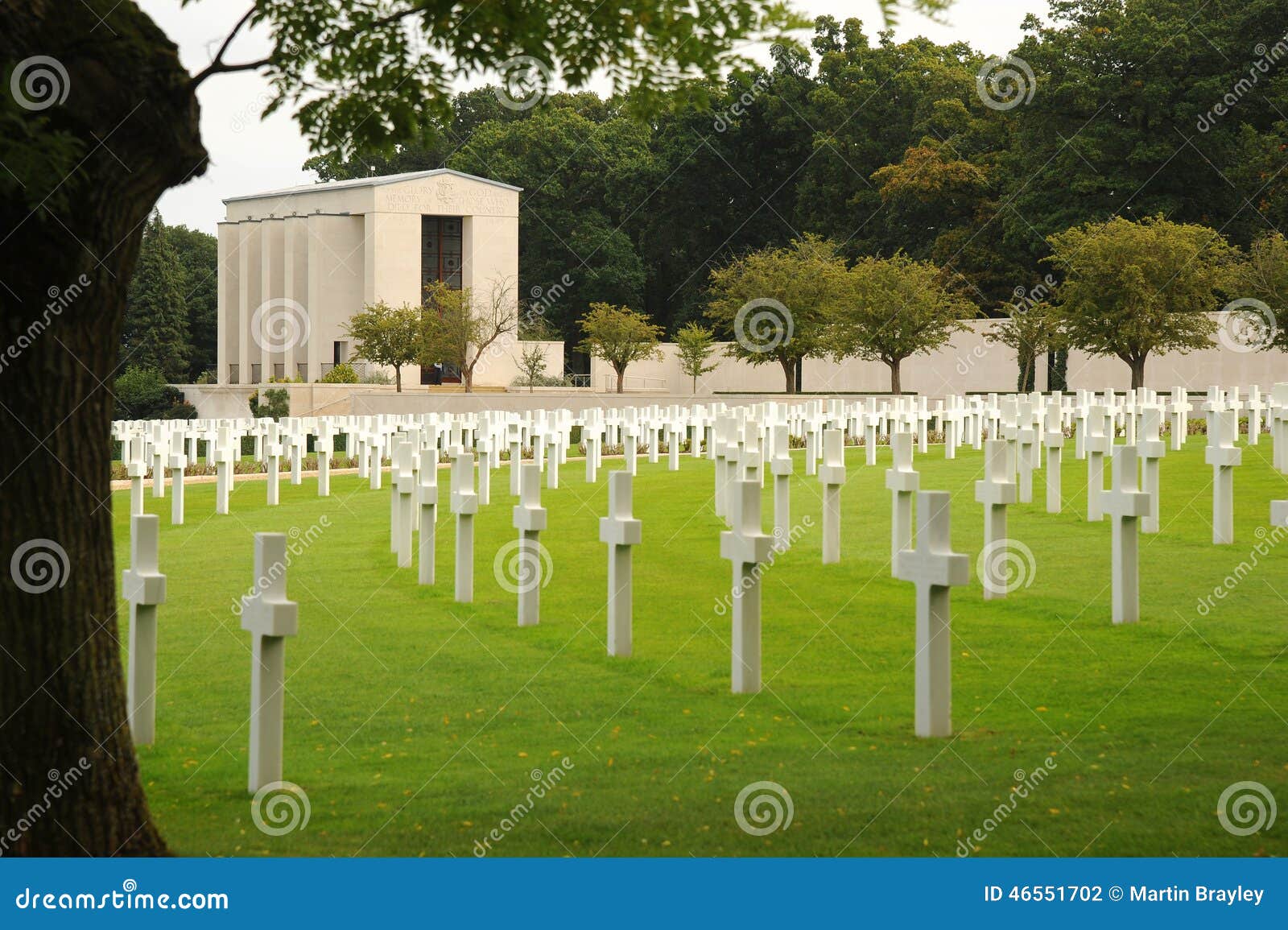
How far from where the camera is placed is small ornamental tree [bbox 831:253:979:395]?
41.6 m

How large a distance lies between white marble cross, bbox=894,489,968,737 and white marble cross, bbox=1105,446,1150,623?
284 centimetres

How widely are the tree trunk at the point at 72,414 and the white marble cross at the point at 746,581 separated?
3.53 metres

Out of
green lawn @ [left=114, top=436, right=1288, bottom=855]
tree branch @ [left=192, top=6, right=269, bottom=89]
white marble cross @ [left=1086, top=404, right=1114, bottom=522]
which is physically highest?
tree branch @ [left=192, top=6, right=269, bottom=89]

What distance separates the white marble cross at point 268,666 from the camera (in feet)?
20.6

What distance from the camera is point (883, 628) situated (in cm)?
957

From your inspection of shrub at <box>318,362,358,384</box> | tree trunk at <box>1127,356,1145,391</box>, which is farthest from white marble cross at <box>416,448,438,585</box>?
shrub at <box>318,362,358,384</box>

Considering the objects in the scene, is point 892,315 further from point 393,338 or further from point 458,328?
point 393,338

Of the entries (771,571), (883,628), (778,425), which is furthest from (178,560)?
(778,425)

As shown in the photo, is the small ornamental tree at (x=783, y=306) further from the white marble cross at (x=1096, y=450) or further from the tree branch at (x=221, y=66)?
the tree branch at (x=221, y=66)

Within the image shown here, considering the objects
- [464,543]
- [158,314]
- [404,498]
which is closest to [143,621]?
[464,543]

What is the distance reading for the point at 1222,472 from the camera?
1270 centimetres

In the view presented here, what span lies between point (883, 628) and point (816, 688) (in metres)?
1.66

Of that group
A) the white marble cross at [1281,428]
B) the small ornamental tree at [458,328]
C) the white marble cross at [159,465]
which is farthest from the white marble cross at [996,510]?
the small ornamental tree at [458,328]

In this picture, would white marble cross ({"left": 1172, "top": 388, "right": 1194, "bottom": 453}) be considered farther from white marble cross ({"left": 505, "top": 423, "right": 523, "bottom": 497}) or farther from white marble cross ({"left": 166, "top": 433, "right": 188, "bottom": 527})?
white marble cross ({"left": 166, "top": 433, "right": 188, "bottom": 527})
